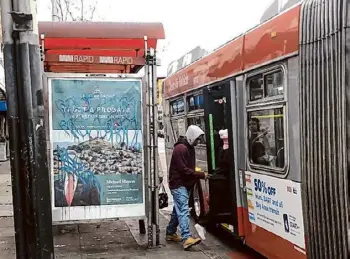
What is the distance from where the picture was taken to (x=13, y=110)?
368 cm

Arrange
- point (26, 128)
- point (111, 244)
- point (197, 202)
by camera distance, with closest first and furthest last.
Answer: point (26, 128)
point (111, 244)
point (197, 202)

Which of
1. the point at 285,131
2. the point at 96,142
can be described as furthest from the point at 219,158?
the point at 285,131

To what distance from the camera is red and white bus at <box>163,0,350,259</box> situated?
4.16m

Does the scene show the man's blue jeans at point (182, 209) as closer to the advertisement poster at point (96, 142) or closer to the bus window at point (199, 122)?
the advertisement poster at point (96, 142)

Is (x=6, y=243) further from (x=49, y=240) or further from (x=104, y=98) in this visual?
(x=49, y=240)

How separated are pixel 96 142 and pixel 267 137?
257 centimetres

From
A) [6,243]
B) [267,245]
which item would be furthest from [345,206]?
[6,243]

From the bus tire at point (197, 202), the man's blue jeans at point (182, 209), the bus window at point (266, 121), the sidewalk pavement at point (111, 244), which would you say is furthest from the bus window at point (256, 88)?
the bus tire at point (197, 202)

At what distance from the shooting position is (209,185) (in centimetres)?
744

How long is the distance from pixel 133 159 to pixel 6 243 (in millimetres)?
2461

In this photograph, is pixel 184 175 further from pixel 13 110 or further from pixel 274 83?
pixel 13 110

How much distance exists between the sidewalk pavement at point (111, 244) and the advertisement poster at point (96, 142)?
72 centimetres

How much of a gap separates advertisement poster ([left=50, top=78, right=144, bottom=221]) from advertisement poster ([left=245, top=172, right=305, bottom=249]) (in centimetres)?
186

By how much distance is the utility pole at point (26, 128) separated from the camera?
144 inches
